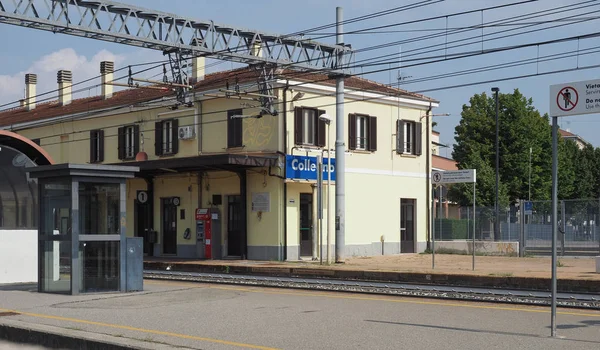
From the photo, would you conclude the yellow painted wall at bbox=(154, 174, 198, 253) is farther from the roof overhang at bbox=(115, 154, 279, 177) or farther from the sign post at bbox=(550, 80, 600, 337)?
the sign post at bbox=(550, 80, 600, 337)

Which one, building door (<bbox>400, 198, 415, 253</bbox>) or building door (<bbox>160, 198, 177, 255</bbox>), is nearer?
building door (<bbox>160, 198, 177, 255</bbox>)

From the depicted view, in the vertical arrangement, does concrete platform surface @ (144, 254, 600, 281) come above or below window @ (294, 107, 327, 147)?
below

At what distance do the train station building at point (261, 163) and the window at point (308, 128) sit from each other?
0.18 ft

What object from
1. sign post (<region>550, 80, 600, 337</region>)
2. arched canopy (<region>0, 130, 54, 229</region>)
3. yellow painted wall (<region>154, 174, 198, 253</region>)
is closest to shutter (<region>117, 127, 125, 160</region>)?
yellow painted wall (<region>154, 174, 198, 253</region>)

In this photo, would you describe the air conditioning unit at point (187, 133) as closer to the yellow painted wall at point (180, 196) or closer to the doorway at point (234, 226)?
the yellow painted wall at point (180, 196)

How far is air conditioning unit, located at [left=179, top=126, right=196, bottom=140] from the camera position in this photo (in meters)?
34.1

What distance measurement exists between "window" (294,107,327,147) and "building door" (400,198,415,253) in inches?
231

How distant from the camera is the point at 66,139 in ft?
136

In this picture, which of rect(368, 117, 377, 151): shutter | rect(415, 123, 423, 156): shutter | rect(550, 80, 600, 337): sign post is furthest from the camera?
rect(415, 123, 423, 156): shutter

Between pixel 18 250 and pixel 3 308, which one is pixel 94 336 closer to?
pixel 3 308

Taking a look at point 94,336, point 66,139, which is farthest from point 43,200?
point 66,139

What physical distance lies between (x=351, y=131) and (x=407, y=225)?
575cm

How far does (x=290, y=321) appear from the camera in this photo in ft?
40.7

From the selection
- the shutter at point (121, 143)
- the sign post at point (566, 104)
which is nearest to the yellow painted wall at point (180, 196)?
the shutter at point (121, 143)
